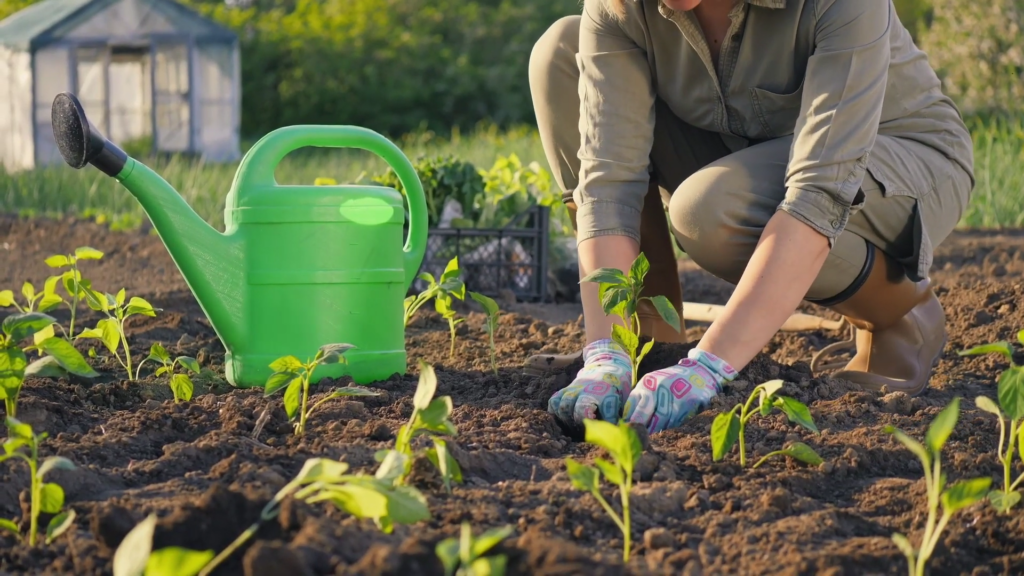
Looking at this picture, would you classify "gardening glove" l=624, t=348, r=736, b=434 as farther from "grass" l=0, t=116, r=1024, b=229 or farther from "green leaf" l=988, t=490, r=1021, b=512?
"grass" l=0, t=116, r=1024, b=229

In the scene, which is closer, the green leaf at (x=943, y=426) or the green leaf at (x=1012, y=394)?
the green leaf at (x=943, y=426)

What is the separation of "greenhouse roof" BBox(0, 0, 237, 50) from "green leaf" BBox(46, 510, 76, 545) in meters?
9.22

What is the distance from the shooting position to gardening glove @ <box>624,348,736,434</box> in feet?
5.84

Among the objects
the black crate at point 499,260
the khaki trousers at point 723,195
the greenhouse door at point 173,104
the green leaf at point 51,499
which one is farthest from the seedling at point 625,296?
the greenhouse door at point 173,104

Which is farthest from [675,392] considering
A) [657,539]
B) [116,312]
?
[116,312]

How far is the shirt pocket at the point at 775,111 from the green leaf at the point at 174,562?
4.78 feet

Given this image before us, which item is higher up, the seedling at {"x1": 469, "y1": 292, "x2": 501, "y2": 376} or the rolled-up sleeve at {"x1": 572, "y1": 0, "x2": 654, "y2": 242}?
the rolled-up sleeve at {"x1": 572, "y1": 0, "x2": 654, "y2": 242}

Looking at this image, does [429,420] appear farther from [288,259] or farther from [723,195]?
[723,195]

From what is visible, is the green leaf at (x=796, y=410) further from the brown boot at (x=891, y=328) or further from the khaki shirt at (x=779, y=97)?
the brown boot at (x=891, y=328)

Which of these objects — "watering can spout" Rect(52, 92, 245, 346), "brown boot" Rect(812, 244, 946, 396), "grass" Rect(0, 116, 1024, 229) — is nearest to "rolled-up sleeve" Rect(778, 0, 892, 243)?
"brown boot" Rect(812, 244, 946, 396)

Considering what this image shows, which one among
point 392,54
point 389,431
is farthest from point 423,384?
point 392,54

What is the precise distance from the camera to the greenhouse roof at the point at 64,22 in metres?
→ 9.54

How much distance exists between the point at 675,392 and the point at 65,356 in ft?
3.07

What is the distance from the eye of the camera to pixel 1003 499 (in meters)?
1.31
